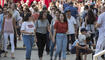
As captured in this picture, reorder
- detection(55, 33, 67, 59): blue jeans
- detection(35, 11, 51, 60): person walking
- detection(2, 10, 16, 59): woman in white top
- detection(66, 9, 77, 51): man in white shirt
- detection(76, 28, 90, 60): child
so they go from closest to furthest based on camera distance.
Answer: detection(76, 28, 90, 60): child
detection(55, 33, 67, 59): blue jeans
detection(35, 11, 51, 60): person walking
detection(2, 10, 16, 59): woman in white top
detection(66, 9, 77, 51): man in white shirt

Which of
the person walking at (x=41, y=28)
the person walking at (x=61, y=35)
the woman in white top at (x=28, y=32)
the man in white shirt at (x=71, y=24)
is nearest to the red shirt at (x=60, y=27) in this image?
the person walking at (x=61, y=35)

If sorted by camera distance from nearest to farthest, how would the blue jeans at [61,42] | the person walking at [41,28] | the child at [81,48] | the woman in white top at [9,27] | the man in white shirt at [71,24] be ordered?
the child at [81,48] < the blue jeans at [61,42] < the person walking at [41,28] < the woman in white top at [9,27] < the man in white shirt at [71,24]

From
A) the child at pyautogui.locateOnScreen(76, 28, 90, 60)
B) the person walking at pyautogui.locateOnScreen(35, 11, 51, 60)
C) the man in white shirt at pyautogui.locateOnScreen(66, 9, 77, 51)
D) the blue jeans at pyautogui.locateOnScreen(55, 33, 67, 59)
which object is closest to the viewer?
the child at pyautogui.locateOnScreen(76, 28, 90, 60)

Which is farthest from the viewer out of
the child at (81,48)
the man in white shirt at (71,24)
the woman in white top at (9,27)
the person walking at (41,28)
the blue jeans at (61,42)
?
the man in white shirt at (71,24)

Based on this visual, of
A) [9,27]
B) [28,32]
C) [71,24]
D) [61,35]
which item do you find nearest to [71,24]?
[71,24]

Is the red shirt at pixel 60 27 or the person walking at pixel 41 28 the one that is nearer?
the red shirt at pixel 60 27

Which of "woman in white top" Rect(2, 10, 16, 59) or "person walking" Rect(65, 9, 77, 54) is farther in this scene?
"person walking" Rect(65, 9, 77, 54)

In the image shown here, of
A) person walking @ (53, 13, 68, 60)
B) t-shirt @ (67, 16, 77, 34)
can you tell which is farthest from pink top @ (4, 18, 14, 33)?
t-shirt @ (67, 16, 77, 34)

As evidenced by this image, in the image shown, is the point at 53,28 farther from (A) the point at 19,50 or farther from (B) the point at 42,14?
(A) the point at 19,50

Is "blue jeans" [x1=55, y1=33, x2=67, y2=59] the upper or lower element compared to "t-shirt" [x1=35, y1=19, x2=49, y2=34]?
lower

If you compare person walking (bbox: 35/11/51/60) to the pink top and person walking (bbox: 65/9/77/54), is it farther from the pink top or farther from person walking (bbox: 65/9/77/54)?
person walking (bbox: 65/9/77/54)

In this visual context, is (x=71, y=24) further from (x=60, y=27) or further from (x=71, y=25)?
(x=60, y=27)

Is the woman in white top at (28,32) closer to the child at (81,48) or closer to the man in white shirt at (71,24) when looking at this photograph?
the child at (81,48)

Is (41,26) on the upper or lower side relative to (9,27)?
upper
